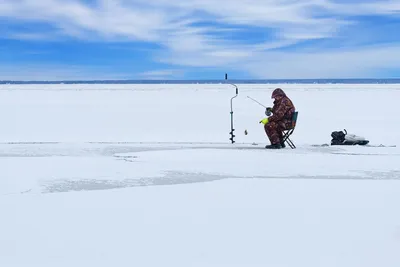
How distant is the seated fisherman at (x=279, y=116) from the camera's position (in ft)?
37.3

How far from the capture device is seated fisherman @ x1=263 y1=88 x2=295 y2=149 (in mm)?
11367

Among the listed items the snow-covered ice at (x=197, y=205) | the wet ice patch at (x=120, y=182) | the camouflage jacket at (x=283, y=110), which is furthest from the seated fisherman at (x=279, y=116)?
the wet ice patch at (x=120, y=182)

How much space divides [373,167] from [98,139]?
9.84 metres

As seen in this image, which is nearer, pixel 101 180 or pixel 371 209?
pixel 371 209

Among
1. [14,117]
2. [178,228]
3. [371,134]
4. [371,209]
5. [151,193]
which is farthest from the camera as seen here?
[14,117]

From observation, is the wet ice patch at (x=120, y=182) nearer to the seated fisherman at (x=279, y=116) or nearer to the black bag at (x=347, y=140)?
the seated fisherman at (x=279, y=116)

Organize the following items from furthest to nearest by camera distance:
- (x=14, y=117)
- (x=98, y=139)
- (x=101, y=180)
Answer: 1. (x=14, y=117)
2. (x=98, y=139)
3. (x=101, y=180)

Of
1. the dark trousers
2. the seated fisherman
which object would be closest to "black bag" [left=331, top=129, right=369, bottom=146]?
the dark trousers

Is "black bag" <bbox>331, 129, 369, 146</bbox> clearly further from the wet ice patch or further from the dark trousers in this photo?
the wet ice patch

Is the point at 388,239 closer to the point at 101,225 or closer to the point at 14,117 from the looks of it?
the point at 101,225

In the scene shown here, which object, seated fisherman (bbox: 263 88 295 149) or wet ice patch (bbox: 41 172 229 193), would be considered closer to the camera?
wet ice patch (bbox: 41 172 229 193)

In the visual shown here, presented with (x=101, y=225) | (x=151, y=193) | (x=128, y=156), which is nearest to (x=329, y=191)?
(x=151, y=193)

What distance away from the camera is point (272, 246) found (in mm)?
4621

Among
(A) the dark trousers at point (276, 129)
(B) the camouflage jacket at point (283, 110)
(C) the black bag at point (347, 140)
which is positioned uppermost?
(B) the camouflage jacket at point (283, 110)
